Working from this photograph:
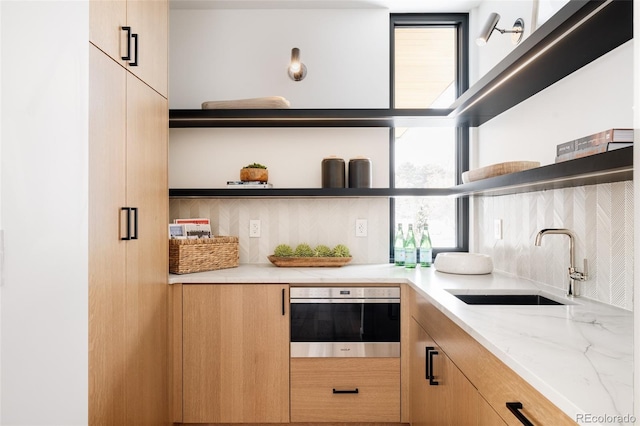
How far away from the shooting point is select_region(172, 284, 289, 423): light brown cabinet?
2.12m

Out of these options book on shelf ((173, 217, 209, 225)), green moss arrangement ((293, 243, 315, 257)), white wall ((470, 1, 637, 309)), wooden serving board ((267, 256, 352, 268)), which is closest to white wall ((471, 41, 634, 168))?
white wall ((470, 1, 637, 309))

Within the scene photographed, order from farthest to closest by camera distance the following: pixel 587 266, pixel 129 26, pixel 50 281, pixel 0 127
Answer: pixel 129 26 < pixel 587 266 < pixel 50 281 < pixel 0 127

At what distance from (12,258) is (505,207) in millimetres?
2249

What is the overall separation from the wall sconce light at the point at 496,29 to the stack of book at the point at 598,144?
0.70 metres

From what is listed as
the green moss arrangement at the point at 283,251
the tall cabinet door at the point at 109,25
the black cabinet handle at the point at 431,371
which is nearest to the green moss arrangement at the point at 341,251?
the green moss arrangement at the point at 283,251

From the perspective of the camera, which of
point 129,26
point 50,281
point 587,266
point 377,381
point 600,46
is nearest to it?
point 50,281

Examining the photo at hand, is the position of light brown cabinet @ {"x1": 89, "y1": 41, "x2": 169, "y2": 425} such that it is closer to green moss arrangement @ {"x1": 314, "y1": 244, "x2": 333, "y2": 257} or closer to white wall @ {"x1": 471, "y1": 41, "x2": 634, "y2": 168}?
green moss arrangement @ {"x1": 314, "y1": 244, "x2": 333, "y2": 257}

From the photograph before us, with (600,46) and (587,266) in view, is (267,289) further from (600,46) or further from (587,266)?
(600,46)

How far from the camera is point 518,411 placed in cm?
92

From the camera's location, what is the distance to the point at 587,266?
1583 millimetres

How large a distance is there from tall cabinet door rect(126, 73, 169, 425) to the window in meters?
1.52

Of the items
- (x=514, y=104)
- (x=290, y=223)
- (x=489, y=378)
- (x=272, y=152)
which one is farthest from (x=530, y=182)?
(x=272, y=152)

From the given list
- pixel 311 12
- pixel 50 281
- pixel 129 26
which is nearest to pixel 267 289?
pixel 50 281

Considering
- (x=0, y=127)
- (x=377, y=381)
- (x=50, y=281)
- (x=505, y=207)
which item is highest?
(x=0, y=127)
